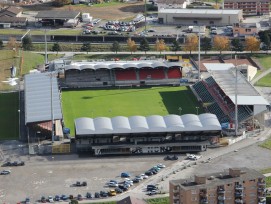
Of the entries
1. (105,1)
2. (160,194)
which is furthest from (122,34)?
(160,194)

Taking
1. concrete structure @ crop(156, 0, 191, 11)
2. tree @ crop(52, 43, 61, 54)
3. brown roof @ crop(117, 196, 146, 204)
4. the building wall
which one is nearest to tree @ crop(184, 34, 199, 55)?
the building wall

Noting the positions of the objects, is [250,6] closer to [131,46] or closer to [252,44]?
[252,44]

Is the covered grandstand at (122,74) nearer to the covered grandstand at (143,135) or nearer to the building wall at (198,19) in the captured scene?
the covered grandstand at (143,135)

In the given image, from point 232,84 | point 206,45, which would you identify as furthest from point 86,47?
point 232,84

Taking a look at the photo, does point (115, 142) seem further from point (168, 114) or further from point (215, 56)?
point (215, 56)

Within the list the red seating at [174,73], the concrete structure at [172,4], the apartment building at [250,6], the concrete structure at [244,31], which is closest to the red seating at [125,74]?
the red seating at [174,73]
